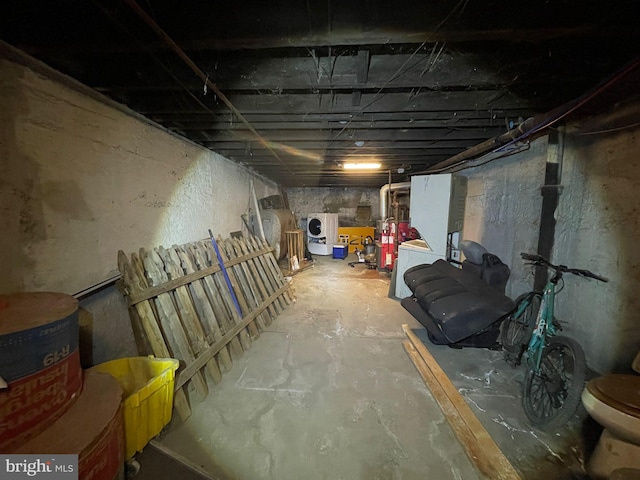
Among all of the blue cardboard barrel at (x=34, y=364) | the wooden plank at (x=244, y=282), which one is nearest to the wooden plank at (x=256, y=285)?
the wooden plank at (x=244, y=282)

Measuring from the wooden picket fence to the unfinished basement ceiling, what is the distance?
1416mm

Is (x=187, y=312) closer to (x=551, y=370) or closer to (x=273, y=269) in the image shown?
(x=273, y=269)

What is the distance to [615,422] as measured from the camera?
1.10 m

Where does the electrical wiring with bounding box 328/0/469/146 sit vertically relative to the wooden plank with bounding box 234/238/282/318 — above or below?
above

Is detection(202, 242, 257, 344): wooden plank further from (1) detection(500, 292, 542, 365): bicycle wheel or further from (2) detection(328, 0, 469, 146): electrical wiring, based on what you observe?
(1) detection(500, 292, 542, 365): bicycle wheel

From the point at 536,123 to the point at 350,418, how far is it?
2.89 m

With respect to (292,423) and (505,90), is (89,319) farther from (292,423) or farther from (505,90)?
(505,90)

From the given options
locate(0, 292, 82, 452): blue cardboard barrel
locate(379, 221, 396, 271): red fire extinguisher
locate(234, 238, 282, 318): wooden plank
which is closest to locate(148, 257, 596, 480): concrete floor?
locate(234, 238, 282, 318): wooden plank

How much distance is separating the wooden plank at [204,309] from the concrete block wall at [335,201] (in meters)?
6.58

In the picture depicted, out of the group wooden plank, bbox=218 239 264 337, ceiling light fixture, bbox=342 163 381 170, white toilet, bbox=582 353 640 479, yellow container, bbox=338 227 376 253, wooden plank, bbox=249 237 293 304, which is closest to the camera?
white toilet, bbox=582 353 640 479

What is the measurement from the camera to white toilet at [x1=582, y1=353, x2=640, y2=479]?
1071mm

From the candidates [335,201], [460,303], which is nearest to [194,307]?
[460,303]

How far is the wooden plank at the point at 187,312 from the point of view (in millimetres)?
2061

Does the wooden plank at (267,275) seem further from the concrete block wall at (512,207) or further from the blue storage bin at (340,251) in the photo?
the blue storage bin at (340,251)
